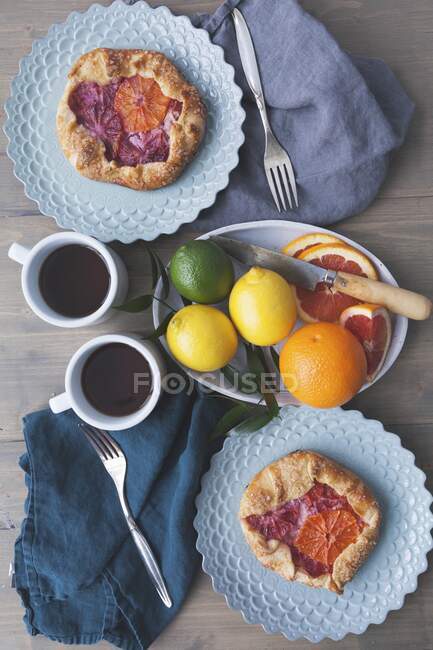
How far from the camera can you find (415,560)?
4.60ft

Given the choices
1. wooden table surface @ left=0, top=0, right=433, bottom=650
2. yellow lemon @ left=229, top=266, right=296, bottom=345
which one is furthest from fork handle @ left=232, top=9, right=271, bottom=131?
yellow lemon @ left=229, top=266, right=296, bottom=345

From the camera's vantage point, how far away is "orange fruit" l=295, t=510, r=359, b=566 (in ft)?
4.53

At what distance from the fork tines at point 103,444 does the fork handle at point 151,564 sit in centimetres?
15

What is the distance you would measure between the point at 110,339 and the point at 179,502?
0.39m

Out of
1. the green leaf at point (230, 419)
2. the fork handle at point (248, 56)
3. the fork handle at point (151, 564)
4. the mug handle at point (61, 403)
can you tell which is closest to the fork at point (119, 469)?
the fork handle at point (151, 564)

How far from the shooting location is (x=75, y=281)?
1.41 meters

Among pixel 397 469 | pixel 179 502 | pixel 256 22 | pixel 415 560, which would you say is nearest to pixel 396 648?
pixel 415 560

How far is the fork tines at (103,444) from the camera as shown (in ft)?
4.80

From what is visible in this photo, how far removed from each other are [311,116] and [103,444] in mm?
869

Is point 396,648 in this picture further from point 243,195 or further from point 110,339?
point 243,195

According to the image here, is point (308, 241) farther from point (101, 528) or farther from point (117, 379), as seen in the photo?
point (101, 528)

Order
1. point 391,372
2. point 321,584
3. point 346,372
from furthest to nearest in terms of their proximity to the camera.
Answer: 1. point 391,372
2. point 321,584
3. point 346,372

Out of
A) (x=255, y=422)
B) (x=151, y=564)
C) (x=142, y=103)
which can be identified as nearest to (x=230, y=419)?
(x=255, y=422)

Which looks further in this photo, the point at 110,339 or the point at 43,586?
the point at 43,586
